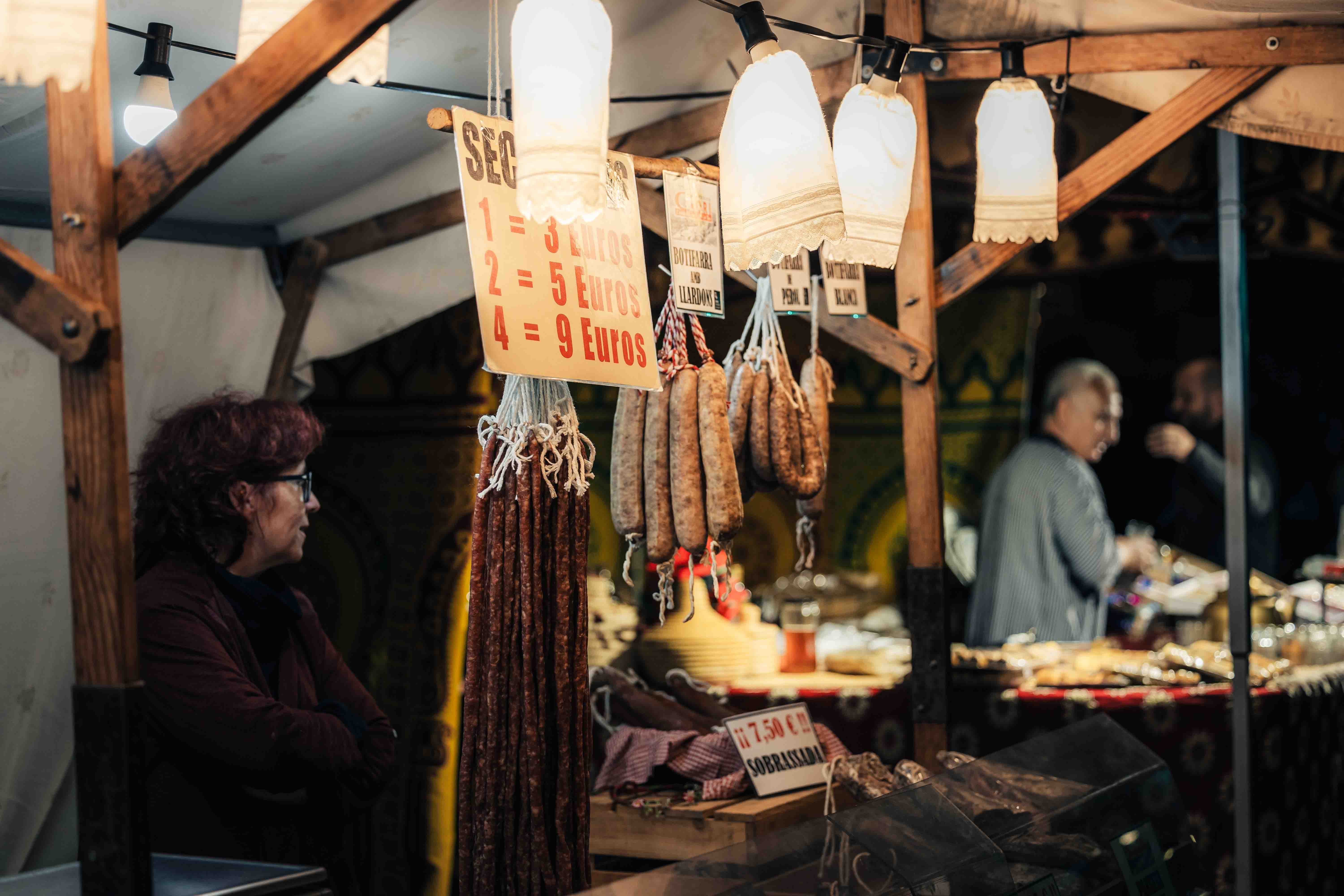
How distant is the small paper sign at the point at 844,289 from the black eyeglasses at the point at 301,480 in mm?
1641

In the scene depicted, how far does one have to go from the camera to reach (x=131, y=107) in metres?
3.27

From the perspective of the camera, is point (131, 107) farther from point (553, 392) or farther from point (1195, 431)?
point (1195, 431)

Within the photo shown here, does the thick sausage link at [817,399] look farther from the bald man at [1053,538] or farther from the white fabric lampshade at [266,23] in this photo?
the bald man at [1053,538]

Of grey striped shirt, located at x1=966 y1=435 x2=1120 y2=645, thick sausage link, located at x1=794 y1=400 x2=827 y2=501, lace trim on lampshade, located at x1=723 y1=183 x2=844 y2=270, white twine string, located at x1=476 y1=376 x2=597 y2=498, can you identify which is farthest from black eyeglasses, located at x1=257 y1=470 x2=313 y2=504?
grey striped shirt, located at x1=966 y1=435 x2=1120 y2=645

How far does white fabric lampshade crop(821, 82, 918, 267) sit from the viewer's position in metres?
3.18

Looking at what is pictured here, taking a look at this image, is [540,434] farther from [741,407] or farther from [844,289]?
[844,289]

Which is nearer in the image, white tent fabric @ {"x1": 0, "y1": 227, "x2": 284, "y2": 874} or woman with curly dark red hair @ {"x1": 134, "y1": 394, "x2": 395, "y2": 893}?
white tent fabric @ {"x1": 0, "y1": 227, "x2": 284, "y2": 874}

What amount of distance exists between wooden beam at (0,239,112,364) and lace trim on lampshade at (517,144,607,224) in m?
0.77

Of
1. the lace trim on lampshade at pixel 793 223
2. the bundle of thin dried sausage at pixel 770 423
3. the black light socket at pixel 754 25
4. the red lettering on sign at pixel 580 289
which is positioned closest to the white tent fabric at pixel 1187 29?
the bundle of thin dried sausage at pixel 770 423

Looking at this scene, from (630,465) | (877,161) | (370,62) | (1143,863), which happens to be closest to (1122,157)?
(877,161)

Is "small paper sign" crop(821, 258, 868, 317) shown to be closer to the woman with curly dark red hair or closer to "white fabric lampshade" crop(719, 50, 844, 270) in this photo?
"white fabric lampshade" crop(719, 50, 844, 270)

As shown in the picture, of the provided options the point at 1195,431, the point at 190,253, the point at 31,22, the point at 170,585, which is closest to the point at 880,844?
the point at 170,585

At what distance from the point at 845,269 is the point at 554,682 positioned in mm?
1660

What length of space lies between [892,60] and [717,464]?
117 cm
